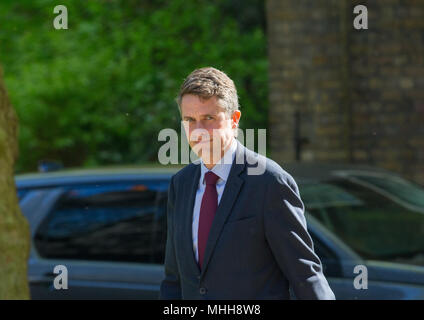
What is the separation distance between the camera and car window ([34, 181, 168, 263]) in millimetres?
5156

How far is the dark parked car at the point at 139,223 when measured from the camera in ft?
16.4

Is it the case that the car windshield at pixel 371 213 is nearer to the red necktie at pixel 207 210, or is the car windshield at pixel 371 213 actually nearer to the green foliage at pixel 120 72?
the red necktie at pixel 207 210

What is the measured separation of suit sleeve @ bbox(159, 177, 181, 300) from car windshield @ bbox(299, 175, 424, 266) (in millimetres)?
2150

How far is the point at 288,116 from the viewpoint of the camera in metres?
9.21

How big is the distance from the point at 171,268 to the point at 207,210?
290mm

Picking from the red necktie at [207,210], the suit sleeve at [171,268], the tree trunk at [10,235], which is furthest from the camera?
the tree trunk at [10,235]

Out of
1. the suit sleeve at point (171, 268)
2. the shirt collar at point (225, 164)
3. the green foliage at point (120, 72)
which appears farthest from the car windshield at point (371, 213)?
the green foliage at point (120, 72)

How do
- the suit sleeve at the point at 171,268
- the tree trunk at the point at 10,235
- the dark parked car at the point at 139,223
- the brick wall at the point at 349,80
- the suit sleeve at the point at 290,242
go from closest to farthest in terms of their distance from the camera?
1. the suit sleeve at the point at 290,242
2. the suit sleeve at the point at 171,268
3. the tree trunk at the point at 10,235
4. the dark parked car at the point at 139,223
5. the brick wall at the point at 349,80

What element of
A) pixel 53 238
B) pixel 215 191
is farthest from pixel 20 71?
pixel 215 191

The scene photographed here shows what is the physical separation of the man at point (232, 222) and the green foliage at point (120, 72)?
796cm

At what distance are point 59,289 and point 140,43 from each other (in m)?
7.15

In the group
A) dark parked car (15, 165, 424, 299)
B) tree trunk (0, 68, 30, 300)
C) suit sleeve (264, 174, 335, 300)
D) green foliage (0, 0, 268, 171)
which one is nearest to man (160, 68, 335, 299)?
suit sleeve (264, 174, 335, 300)

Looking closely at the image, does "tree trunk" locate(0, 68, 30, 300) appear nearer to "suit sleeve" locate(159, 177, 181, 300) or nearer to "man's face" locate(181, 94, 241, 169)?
"suit sleeve" locate(159, 177, 181, 300)

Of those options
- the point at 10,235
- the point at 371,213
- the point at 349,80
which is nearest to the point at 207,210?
the point at 10,235
